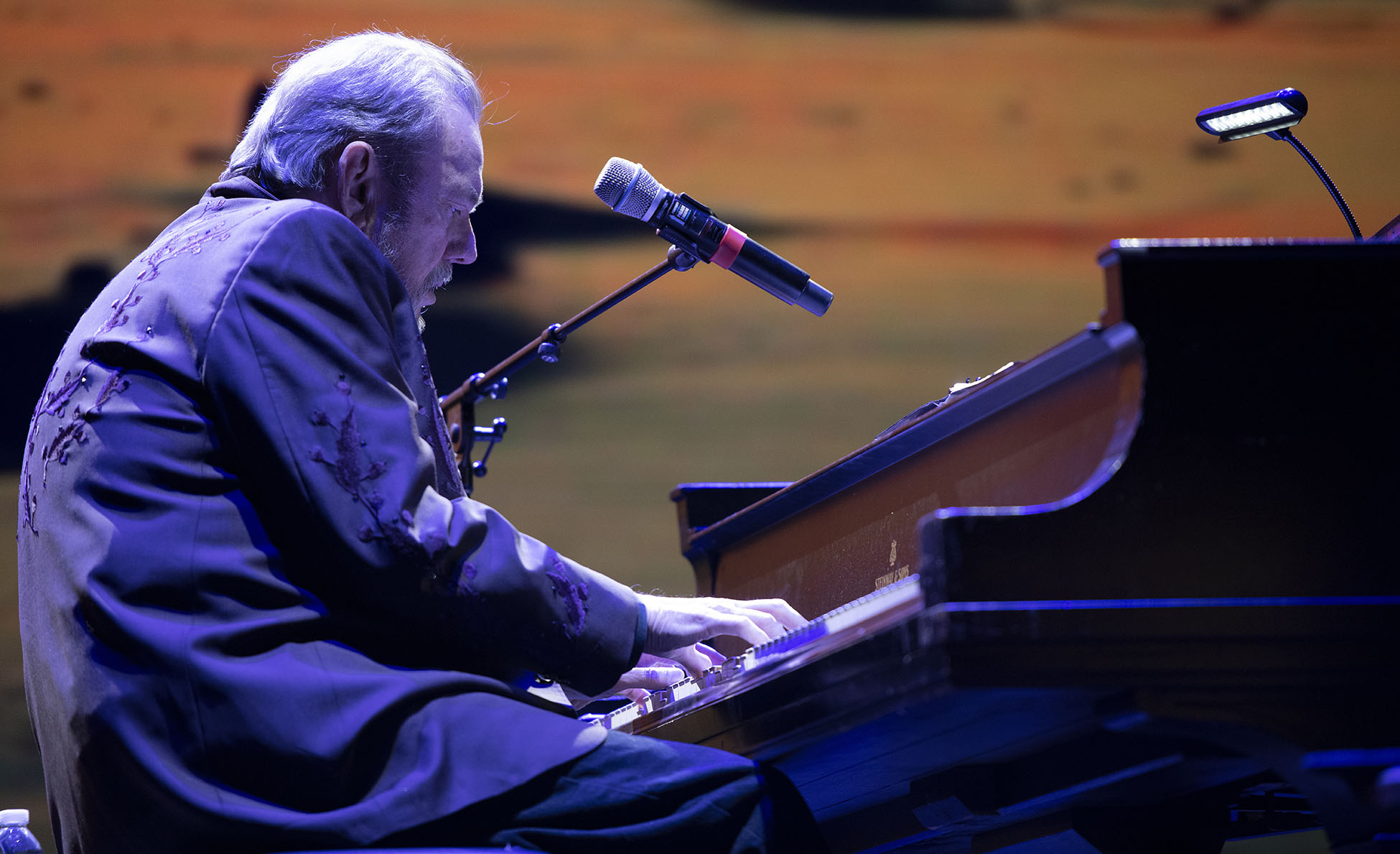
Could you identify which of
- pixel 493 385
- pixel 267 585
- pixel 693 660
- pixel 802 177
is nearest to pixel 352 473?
pixel 267 585

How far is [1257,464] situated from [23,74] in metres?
3.98

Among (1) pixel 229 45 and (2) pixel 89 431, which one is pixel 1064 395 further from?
(1) pixel 229 45

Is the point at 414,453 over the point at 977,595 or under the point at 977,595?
over

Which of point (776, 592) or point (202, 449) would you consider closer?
point (202, 449)

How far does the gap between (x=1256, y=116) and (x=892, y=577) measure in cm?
110

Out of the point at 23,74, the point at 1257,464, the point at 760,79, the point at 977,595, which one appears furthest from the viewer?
the point at 760,79

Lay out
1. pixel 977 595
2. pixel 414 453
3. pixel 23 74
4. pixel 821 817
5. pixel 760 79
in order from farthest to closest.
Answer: pixel 760 79, pixel 23 74, pixel 821 817, pixel 414 453, pixel 977 595

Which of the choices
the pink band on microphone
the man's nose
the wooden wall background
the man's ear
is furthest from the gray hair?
the wooden wall background

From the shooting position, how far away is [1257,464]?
123 centimetres

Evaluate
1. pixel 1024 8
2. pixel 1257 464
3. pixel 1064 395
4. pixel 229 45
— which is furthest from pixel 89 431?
pixel 1024 8

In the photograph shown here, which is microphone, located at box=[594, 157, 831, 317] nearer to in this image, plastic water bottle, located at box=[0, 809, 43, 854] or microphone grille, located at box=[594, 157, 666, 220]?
microphone grille, located at box=[594, 157, 666, 220]

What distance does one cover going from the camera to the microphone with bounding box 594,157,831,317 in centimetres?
212

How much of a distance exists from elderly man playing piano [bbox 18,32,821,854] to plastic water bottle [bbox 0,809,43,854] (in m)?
0.61

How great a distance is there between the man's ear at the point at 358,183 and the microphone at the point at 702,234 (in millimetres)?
509
